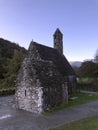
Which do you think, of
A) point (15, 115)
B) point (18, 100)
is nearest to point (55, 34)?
point (18, 100)

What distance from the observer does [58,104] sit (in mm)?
22125

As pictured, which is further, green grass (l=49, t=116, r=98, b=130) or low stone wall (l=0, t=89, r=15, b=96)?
low stone wall (l=0, t=89, r=15, b=96)

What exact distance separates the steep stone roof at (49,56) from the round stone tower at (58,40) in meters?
1.30

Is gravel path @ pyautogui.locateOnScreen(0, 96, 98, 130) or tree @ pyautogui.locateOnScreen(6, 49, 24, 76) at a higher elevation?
tree @ pyautogui.locateOnScreen(6, 49, 24, 76)

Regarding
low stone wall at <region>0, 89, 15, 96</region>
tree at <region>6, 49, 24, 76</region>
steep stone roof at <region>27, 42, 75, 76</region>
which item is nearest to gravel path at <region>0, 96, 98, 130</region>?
steep stone roof at <region>27, 42, 75, 76</region>

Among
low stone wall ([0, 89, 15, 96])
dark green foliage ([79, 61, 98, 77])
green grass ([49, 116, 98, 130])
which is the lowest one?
green grass ([49, 116, 98, 130])

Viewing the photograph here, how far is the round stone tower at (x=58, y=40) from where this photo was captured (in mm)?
34156

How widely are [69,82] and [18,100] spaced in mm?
12021

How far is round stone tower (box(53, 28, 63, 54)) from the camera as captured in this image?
112 feet

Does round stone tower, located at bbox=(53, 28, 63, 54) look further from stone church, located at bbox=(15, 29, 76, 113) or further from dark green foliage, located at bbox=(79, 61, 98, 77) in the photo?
dark green foliage, located at bbox=(79, 61, 98, 77)

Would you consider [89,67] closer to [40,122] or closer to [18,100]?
[18,100]

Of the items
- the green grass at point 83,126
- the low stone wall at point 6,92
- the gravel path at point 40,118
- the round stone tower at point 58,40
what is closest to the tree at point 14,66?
the low stone wall at point 6,92

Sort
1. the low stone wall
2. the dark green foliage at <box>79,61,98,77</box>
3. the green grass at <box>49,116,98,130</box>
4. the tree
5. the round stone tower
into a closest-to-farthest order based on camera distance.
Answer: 1. the green grass at <box>49,116,98,130</box>
2. the round stone tower
3. the low stone wall
4. the tree
5. the dark green foliage at <box>79,61,98,77</box>

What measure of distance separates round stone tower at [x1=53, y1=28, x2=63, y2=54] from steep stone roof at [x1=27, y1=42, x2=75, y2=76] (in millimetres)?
1299
